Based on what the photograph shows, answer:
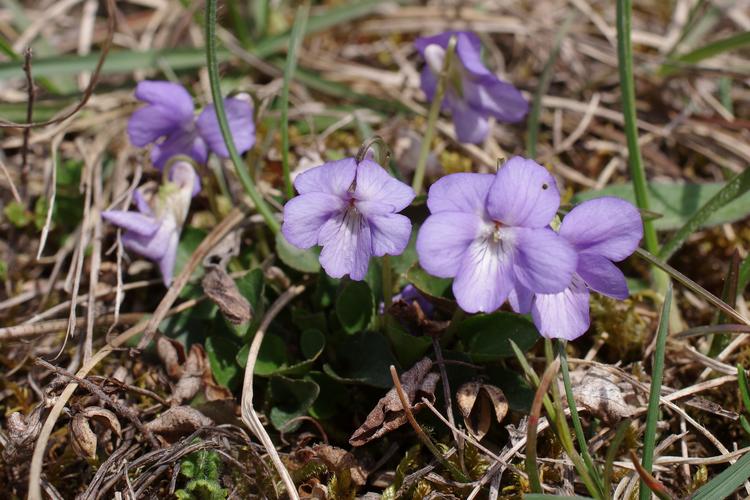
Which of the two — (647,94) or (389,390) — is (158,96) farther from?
(647,94)

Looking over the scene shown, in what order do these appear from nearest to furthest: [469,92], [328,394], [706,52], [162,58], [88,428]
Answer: [88,428]
[328,394]
[469,92]
[706,52]
[162,58]

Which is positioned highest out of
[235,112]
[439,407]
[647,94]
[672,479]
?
[235,112]

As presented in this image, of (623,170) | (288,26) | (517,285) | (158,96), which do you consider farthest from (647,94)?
(158,96)

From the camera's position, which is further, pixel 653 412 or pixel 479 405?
pixel 479 405

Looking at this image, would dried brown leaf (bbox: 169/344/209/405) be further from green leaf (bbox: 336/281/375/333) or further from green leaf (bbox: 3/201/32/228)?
green leaf (bbox: 3/201/32/228)

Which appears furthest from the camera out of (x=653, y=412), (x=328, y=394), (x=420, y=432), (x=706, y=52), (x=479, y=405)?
(x=706, y=52)

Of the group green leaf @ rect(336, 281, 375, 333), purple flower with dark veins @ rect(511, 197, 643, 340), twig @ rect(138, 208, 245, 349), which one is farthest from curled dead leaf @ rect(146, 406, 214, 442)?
purple flower with dark veins @ rect(511, 197, 643, 340)

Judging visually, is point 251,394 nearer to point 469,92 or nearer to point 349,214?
point 349,214

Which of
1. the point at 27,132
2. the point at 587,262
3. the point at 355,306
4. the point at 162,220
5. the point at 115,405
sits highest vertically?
the point at 587,262

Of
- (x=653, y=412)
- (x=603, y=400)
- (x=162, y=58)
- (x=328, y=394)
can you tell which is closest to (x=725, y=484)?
(x=653, y=412)
